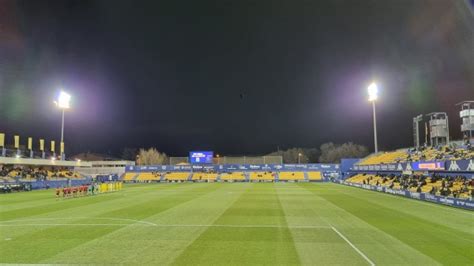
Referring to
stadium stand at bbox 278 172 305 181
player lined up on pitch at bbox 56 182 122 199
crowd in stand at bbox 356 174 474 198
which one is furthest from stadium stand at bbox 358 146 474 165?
player lined up on pitch at bbox 56 182 122 199

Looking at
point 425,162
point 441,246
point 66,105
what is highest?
point 66,105

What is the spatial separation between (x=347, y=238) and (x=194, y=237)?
6914mm

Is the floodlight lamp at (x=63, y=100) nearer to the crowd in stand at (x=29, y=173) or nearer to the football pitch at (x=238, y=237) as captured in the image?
the crowd in stand at (x=29, y=173)

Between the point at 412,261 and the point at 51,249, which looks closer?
the point at 412,261

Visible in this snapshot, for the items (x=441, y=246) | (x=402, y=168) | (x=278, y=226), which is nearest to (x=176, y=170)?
(x=402, y=168)

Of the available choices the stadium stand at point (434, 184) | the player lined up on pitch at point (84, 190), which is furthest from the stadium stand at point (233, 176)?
the stadium stand at point (434, 184)

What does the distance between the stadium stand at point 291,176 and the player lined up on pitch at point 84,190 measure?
4628 cm

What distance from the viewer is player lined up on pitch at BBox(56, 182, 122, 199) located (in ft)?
131

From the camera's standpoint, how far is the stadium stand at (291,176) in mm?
91125

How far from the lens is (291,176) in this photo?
92875 millimetres

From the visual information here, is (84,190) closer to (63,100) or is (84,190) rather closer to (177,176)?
(63,100)

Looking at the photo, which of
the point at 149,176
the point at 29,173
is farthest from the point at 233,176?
the point at 29,173

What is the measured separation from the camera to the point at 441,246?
50.5 feet

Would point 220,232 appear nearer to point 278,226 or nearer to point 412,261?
point 278,226
